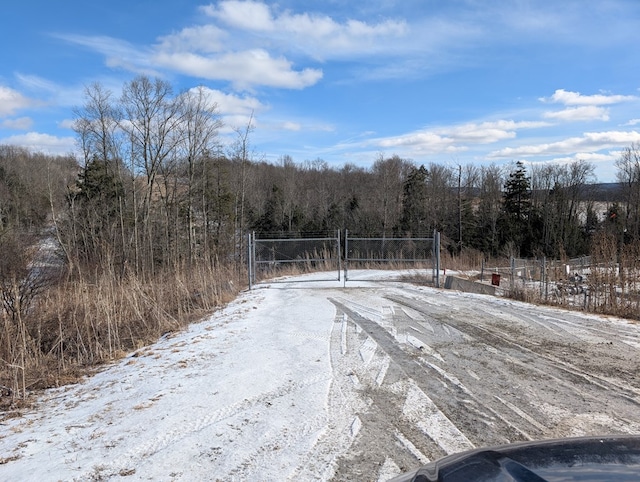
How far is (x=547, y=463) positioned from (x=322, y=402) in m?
3.16

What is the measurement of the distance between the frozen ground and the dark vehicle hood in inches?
61.0

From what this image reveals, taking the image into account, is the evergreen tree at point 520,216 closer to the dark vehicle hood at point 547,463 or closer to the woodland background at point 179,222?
the woodland background at point 179,222

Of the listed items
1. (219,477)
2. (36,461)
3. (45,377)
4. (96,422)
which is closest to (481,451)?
(219,477)

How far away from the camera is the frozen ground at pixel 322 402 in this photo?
3.50 metres

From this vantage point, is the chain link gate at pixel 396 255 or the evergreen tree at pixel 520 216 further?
the evergreen tree at pixel 520 216

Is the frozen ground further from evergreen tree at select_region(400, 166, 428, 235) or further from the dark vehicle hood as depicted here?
evergreen tree at select_region(400, 166, 428, 235)

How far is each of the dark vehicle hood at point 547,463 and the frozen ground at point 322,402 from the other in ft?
5.09

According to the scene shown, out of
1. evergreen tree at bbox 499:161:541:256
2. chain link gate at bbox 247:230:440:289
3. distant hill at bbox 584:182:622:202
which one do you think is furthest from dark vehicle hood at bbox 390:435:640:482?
distant hill at bbox 584:182:622:202

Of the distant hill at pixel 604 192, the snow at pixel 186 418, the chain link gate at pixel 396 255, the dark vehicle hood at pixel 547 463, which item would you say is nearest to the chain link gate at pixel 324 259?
the chain link gate at pixel 396 255

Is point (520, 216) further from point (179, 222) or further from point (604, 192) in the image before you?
point (179, 222)

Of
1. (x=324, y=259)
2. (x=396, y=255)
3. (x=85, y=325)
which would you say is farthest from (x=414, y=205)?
(x=85, y=325)

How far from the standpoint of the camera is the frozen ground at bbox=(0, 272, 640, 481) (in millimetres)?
3498

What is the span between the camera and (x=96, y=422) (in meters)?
4.29

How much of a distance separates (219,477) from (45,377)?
3866 mm
